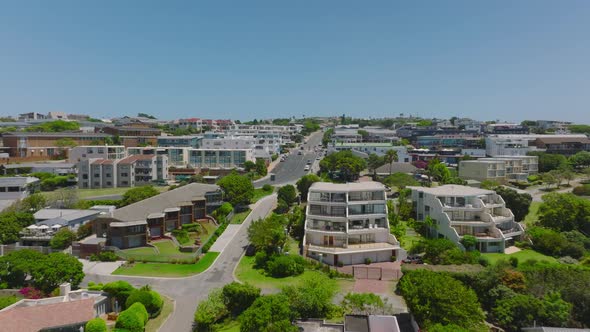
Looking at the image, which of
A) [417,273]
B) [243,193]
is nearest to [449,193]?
[417,273]

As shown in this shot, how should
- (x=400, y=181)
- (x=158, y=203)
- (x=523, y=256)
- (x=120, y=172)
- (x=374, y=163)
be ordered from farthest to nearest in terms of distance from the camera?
(x=374, y=163), (x=120, y=172), (x=400, y=181), (x=158, y=203), (x=523, y=256)

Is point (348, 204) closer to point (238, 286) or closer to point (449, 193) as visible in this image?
point (449, 193)

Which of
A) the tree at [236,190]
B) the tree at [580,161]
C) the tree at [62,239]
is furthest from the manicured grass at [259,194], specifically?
the tree at [580,161]

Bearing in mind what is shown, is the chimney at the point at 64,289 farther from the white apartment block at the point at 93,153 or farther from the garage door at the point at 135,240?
the white apartment block at the point at 93,153

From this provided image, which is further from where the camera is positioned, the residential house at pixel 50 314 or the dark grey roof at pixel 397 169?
the dark grey roof at pixel 397 169

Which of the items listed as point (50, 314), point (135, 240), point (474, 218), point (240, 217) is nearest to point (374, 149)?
point (240, 217)

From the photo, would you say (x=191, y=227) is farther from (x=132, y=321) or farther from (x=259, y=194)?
(x=132, y=321)
